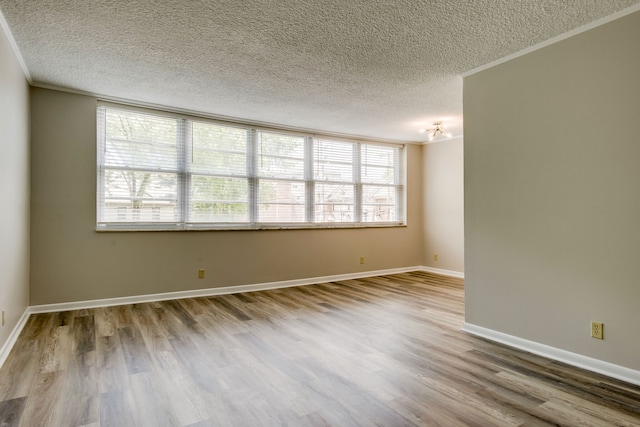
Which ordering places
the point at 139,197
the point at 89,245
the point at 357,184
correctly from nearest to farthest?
the point at 89,245
the point at 139,197
the point at 357,184

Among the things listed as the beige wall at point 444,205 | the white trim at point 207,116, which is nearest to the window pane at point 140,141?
the white trim at point 207,116

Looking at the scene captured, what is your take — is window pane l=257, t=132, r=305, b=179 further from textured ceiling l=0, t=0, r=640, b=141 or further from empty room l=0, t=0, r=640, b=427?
textured ceiling l=0, t=0, r=640, b=141

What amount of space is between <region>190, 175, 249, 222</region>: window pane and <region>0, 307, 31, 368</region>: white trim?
1.99m

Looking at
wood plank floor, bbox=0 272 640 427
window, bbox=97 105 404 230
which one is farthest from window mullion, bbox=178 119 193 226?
wood plank floor, bbox=0 272 640 427


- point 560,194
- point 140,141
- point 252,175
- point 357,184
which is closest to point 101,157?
point 140,141

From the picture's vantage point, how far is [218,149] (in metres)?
5.01

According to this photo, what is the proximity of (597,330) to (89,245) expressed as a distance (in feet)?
16.3

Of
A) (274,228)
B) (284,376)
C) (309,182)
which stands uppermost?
(309,182)

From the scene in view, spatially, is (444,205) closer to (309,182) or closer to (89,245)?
(309,182)

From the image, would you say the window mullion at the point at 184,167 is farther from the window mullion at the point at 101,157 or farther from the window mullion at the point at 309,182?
the window mullion at the point at 309,182

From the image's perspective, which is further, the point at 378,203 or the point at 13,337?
the point at 378,203

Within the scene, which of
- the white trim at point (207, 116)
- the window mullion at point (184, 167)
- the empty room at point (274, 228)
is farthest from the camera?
the window mullion at point (184, 167)

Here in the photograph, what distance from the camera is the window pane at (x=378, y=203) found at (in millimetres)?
6461

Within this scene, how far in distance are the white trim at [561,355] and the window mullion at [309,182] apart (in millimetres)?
3060
